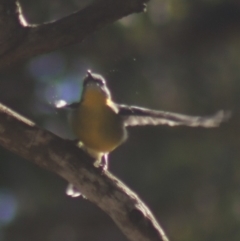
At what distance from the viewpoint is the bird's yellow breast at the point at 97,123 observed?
4145 millimetres

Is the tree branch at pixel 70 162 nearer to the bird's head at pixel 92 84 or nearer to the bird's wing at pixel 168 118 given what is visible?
the bird's wing at pixel 168 118

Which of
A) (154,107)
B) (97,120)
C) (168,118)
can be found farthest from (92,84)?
(154,107)

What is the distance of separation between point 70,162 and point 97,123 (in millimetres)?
791

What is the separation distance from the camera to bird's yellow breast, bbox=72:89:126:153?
13.6 ft

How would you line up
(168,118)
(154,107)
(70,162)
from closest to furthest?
(70,162) < (168,118) < (154,107)

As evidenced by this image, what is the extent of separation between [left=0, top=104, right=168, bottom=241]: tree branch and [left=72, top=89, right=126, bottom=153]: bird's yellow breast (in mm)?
718

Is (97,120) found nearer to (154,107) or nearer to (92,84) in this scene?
(92,84)

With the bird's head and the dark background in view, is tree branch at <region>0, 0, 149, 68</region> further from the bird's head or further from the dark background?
the dark background

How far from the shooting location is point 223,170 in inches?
267

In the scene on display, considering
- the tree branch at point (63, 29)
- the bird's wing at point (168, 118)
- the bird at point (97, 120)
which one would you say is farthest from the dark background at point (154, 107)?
the tree branch at point (63, 29)

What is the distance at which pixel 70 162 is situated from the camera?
3395mm

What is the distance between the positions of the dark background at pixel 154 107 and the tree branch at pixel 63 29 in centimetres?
285

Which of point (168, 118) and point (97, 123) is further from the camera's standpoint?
point (97, 123)

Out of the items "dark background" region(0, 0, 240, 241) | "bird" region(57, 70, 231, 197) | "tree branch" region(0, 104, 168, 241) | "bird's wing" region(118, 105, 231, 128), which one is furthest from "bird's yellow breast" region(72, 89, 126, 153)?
"dark background" region(0, 0, 240, 241)
